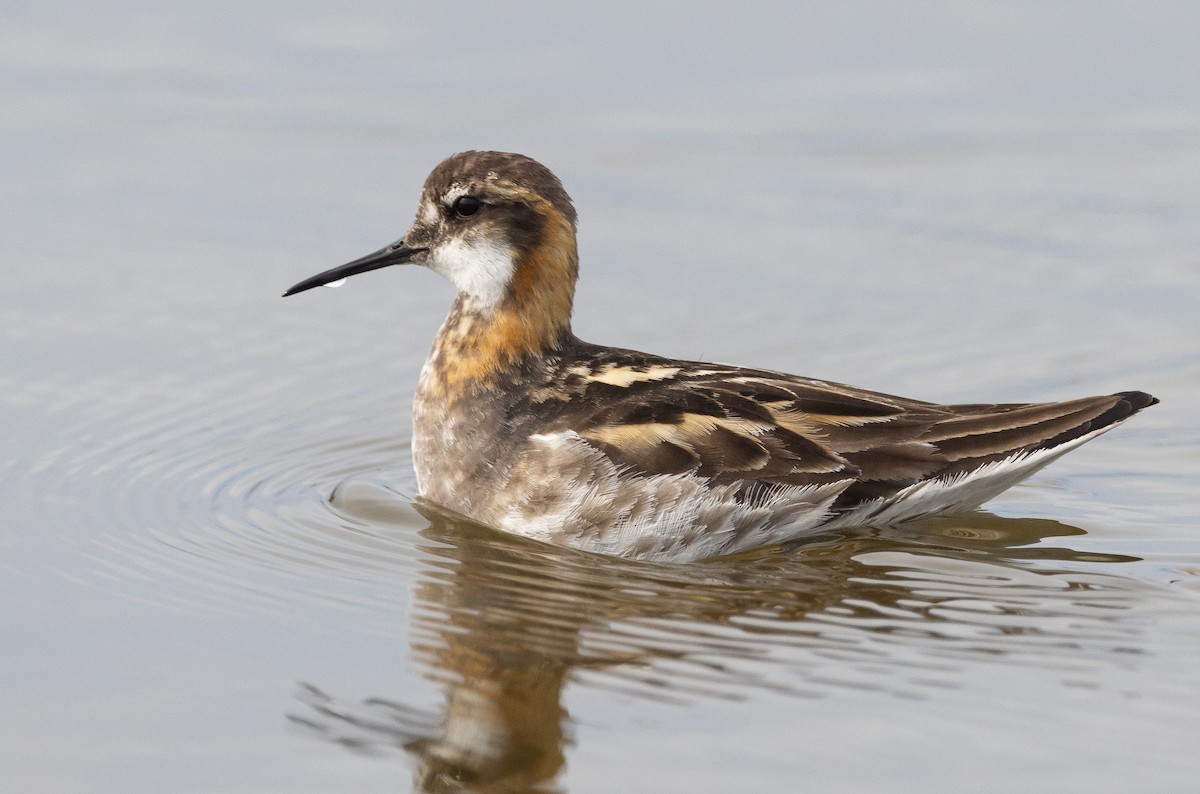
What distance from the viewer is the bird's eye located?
10.3 metres

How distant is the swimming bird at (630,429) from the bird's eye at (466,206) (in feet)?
0.03

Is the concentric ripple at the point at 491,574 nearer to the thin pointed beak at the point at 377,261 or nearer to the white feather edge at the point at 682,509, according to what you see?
the white feather edge at the point at 682,509

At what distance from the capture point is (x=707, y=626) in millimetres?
8453

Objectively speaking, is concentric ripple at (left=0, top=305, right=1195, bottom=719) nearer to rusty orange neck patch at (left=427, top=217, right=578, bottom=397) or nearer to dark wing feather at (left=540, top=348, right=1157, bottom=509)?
dark wing feather at (left=540, top=348, right=1157, bottom=509)

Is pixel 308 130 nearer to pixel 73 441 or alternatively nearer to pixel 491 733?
pixel 73 441

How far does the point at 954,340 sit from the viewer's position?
12.5 m

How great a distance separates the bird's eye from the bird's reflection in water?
1.64 m

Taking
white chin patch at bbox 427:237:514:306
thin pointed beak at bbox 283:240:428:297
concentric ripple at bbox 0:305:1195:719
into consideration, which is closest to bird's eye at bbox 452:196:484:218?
white chin patch at bbox 427:237:514:306

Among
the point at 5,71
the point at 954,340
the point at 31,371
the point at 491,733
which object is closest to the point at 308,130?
the point at 5,71

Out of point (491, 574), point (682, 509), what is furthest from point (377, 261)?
point (682, 509)

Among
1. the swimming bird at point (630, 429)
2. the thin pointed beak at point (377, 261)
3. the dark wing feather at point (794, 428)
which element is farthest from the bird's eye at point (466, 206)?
the dark wing feather at point (794, 428)

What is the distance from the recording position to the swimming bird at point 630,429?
9.54 metres

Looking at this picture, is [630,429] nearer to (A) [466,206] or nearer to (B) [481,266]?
(B) [481,266]

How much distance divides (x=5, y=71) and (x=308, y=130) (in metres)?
2.66
